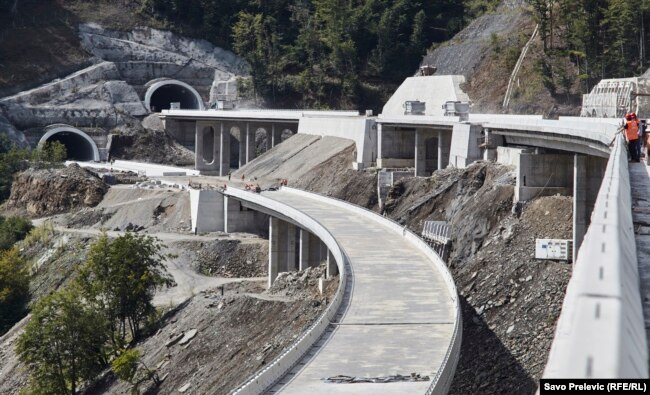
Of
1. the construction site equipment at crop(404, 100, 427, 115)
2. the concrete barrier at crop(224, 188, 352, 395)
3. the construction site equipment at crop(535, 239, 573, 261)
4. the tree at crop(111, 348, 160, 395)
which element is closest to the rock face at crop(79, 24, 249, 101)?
the construction site equipment at crop(404, 100, 427, 115)

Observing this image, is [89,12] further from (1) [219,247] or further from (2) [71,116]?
(1) [219,247]

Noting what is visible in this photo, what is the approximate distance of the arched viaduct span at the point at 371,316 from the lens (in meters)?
26.9

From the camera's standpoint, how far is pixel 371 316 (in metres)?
34.8

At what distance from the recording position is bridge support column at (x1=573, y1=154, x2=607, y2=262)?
44125 mm

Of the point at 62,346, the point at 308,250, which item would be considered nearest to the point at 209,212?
the point at 308,250

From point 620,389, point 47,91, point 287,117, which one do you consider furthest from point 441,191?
point 47,91

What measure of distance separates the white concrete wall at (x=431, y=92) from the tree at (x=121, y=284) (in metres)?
36.0

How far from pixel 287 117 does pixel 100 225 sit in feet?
72.9

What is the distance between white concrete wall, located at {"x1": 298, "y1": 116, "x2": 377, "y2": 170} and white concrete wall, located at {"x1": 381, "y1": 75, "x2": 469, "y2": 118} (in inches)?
233

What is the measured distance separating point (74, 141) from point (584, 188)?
82.8 metres

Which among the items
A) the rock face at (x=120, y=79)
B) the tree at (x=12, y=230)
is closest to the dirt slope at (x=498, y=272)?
the tree at (x=12, y=230)

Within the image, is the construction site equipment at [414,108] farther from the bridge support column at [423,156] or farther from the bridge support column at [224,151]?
the bridge support column at [224,151]

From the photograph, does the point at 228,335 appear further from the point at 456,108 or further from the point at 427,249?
the point at 456,108

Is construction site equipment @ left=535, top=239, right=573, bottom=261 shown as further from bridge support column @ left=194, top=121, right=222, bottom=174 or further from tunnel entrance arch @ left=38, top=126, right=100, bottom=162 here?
tunnel entrance arch @ left=38, top=126, right=100, bottom=162
